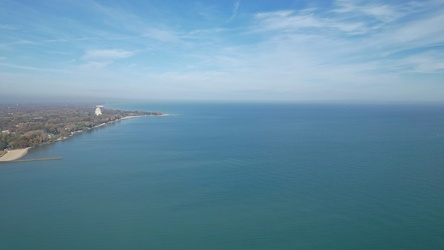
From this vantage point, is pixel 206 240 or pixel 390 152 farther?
pixel 390 152

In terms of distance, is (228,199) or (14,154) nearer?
(228,199)

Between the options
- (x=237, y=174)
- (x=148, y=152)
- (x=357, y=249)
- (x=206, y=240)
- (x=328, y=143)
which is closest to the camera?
(x=357, y=249)

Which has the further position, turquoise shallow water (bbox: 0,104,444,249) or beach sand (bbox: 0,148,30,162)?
beach sand (bbox: 0,148,30,162)

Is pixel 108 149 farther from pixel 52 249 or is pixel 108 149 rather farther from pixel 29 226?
pixel 52 249

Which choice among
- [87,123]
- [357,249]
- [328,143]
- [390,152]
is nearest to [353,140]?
[328,143]

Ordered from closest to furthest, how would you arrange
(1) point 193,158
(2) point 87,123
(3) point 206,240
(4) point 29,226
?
(3) point 206,240 → (4) point 29,226 → (1) point 193,158 → (2) point 87,123
